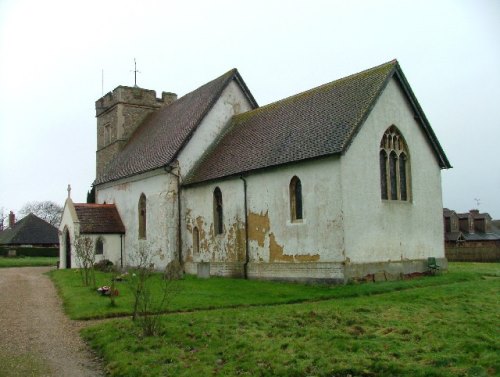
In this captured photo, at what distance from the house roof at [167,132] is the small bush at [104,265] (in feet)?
18.1

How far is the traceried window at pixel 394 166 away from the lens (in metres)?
22.7

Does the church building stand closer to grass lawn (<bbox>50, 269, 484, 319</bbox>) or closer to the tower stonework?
grass lawn (<bbox>50, 269, 484, 319</bbox>)

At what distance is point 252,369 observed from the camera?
9109mm

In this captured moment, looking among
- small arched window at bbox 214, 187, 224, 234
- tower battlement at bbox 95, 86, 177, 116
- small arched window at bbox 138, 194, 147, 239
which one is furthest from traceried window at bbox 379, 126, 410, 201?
tower battlement at bbox 95, 86, 177, 116

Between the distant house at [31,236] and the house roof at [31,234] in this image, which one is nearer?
the distant house at [31,236]

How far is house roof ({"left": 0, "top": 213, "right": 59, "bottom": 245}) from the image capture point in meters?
60.1

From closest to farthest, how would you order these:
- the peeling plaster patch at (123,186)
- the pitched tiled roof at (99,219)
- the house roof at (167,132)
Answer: the house roof at (167,132) < the pitched tiled roof at (99,219) < the peeling plaster patch at (123,186)

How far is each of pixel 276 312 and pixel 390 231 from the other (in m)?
9.53

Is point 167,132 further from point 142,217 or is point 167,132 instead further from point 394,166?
point 394,166

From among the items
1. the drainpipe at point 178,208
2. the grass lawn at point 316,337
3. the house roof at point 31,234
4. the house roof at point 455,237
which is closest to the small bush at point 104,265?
the drainpipe at point 178,208

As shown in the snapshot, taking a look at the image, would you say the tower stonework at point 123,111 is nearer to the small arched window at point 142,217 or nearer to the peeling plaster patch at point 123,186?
the peeling plaster patch at point 123,186

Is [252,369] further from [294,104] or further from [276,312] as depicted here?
[294,104]

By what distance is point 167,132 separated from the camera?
108 feet

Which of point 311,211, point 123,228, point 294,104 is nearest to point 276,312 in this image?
point 311,211
